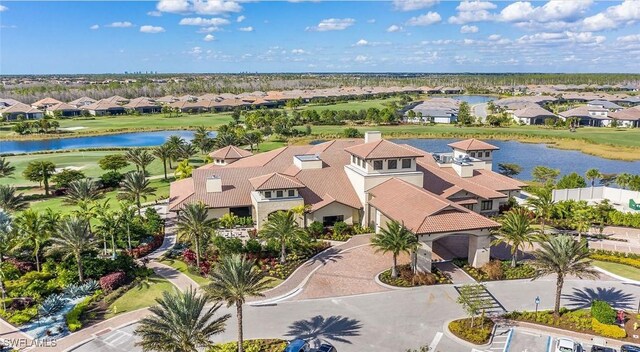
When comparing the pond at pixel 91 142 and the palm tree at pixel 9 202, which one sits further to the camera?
the pond at pixel 91 142

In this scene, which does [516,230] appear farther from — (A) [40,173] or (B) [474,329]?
(A) [40,173]

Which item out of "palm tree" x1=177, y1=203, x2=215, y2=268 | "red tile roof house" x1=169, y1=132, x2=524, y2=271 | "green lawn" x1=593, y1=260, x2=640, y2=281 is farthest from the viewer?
"red tile roof house" x1=169, y1=132, x2=524, y2=271

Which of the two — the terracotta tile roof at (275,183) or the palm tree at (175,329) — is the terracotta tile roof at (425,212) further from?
the palm tree at (175,329)

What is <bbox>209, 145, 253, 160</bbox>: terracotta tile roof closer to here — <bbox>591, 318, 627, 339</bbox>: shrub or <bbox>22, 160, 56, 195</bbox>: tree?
<bbox>22, 160, 56, 195</bbox>: tree

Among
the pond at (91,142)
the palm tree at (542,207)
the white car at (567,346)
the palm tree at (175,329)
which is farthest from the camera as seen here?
the pond at (91,142)

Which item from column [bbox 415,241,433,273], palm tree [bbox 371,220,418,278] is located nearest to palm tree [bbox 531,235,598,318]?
column [bbox 415,241,433,273]

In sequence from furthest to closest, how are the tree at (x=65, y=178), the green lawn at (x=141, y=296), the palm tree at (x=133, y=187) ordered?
the tree at (x=65, y=178) < the palm tree at (x=133, y=187) < the green lawn at (x=141, y=296)

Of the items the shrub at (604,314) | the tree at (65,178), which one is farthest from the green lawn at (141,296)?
the tree at (65,178)
